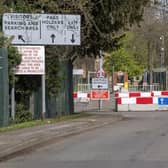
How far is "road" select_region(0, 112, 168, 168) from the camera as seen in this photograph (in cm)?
1332

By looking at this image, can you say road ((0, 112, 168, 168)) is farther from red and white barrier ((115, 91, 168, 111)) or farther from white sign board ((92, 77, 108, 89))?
red and white barrier ((115, 91, 168, 111))

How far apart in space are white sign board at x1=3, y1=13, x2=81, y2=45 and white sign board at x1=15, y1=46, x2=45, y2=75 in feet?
2.40

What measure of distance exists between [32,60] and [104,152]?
10.8m

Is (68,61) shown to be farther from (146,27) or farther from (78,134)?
(146,27)

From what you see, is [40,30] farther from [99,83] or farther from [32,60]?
[99,83]

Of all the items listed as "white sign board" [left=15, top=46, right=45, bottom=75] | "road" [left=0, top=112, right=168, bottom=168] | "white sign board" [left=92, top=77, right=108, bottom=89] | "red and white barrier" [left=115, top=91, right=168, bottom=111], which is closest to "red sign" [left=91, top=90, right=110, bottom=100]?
"white sign board" [left=92, top=77, right=108, bottom=89]

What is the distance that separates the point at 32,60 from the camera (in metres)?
25.8

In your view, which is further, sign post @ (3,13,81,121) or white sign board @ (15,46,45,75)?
sign post @ (3,13,81,121)

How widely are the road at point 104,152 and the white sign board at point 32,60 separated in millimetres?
4435

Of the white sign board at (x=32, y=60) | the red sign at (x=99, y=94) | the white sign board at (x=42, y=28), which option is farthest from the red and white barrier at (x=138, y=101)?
the white sign board at (x=32, y=60)

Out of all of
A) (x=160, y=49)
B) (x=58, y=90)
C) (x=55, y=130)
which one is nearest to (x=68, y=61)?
(x=58, y=90)

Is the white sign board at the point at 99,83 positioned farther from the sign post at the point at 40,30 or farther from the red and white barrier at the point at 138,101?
the sign post at the point at 40,30

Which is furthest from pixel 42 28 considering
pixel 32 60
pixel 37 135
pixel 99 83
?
pixel 99 83

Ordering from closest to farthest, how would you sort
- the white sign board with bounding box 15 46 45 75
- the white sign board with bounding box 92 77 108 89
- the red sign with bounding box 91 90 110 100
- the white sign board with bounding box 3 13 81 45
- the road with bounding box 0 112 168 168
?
1. the road with bounding box 0 112 168 168
2. the white sign board with bounding box 15 46 45 75
3. the white sign board with bounding box 3 13 81 45
4. the white sign board with bounding box 92 77 108 89
5. the red sign with bounding box 91 90 110 100
